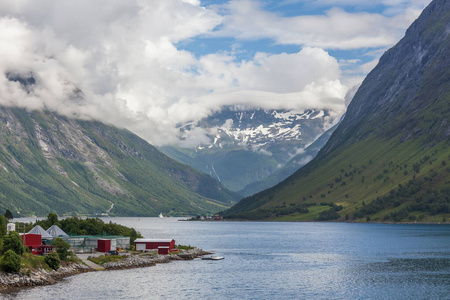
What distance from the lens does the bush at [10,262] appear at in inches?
4609

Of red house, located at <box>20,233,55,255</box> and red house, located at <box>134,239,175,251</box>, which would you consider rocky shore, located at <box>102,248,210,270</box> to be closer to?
red house, located at <box>134,239,175,251</box>

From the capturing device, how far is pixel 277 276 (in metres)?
145

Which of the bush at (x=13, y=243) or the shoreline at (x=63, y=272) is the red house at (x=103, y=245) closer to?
the shoreline at (x=63, y=272)

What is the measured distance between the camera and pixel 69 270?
138m

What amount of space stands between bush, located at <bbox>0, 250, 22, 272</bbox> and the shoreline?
1194 mm

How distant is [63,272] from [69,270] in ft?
11.6

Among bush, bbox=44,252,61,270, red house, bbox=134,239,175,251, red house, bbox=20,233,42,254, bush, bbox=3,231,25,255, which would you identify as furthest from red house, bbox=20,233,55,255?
red house, bbox=134,239,175,251

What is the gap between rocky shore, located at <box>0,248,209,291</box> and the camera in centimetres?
11649

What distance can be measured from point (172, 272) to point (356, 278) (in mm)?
45273

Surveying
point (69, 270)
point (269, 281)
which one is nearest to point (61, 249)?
point (69, 270)

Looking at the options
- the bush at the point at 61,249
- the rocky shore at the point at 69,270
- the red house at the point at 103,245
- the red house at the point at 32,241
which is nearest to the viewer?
the rocky shore at the point at 69,270

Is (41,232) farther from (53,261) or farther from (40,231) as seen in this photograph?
(53,261)

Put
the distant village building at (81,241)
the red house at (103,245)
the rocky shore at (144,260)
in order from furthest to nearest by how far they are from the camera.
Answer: the red house at (103,245) < the distant village building at (81,241) < the rocky shore at (144,260)

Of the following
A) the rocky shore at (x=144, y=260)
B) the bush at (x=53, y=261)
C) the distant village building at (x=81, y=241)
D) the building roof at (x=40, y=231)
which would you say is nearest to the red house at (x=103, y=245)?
the distant village building at (x=81, y=241)
